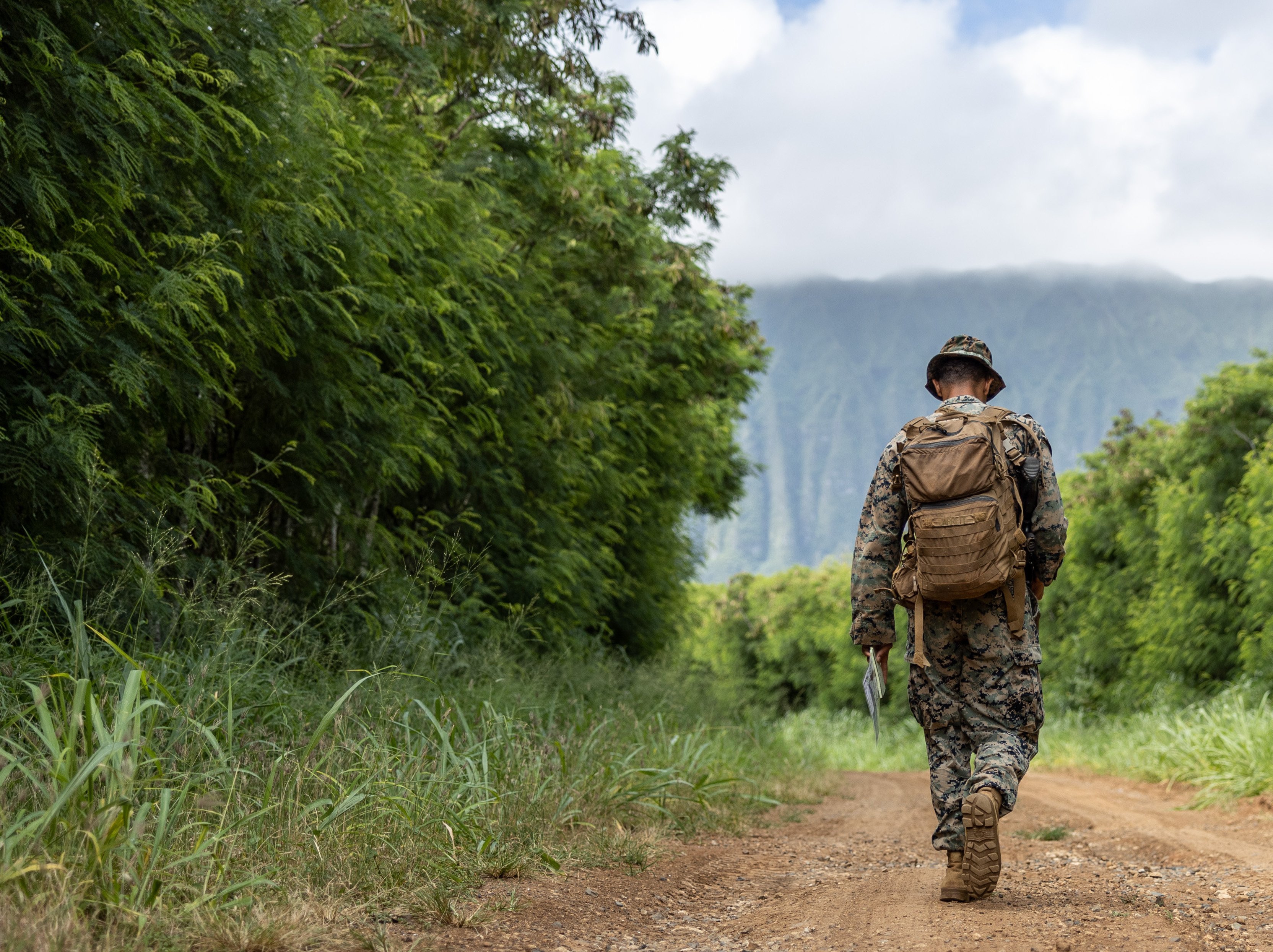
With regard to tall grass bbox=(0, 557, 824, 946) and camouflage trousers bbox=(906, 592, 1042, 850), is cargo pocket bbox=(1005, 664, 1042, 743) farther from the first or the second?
tall grass bbox=(0, 557, 824, 946)

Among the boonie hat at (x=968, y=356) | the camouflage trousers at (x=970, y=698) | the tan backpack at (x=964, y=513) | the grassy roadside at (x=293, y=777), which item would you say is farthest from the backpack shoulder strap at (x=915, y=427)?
the grassy roadside at (x=293, y=777)

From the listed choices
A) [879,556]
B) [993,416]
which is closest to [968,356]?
[993,416]

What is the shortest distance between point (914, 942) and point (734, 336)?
12.1 metres

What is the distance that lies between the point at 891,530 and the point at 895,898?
1.37m

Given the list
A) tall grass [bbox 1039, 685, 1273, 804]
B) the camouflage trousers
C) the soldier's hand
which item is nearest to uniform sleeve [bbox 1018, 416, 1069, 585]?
the camouflage trousers

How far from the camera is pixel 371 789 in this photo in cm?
366

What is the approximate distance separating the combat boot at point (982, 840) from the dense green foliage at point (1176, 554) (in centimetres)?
809

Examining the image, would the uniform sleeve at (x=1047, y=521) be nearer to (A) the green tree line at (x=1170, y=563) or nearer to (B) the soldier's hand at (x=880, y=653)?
(B) the soldier's hand at (x=880, y=653)

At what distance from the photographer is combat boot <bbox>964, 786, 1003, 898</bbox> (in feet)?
11.6

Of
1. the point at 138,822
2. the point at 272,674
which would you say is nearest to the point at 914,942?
the point at 138,822

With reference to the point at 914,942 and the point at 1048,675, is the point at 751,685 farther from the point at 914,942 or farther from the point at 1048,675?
the point at 914,942

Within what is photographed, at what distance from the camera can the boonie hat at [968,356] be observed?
421 centimetres

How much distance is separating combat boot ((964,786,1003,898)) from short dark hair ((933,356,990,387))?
5.23 ft

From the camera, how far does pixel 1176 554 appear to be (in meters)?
13.0
